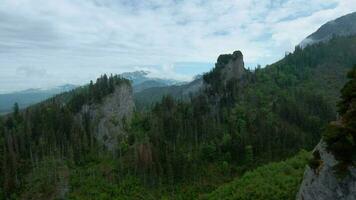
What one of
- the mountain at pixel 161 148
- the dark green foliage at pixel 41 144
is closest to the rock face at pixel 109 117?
the mountain at pixel 161 148

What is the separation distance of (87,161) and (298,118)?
87.9 metres

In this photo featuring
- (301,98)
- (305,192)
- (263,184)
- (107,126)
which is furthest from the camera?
(301,98)

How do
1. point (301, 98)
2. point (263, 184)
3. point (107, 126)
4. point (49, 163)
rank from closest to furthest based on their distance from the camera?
point (263, 184), point (49, 163), point (107, 126), point (301, 98)

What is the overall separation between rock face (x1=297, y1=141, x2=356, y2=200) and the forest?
24.9 meters

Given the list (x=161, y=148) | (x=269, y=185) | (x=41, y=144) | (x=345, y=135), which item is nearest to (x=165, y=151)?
(x=161, y=148)

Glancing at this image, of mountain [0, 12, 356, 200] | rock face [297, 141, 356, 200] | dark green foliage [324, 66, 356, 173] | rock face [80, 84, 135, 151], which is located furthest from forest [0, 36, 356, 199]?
dark green foliage [324, 66, 356, 173]

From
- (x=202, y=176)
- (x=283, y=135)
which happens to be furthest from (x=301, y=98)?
(x=202, y=176)

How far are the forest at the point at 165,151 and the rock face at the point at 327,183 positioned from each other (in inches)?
982

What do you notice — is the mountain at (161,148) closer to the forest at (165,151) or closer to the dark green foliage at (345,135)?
the forest at (165,151)

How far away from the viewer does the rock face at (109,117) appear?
172000 millimetres

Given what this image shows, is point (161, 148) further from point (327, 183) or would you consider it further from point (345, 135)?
point (345, 135)

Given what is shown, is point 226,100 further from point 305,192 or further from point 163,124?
point 305,192

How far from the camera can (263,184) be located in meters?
85.9

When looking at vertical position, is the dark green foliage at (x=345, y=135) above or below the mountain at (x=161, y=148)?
above
